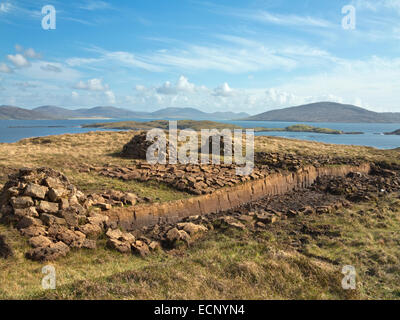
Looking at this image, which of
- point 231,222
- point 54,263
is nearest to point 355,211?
point 231,222

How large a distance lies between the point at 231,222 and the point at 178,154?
1347 centimetres

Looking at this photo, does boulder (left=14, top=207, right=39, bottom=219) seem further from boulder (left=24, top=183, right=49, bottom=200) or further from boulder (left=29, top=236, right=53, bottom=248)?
boulder (left=29, top=236, right=53, bottom=248)

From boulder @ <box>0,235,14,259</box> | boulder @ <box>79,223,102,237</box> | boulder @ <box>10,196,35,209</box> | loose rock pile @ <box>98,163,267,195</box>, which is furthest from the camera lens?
loose rock pile @ <box>98,163,267,195</box>

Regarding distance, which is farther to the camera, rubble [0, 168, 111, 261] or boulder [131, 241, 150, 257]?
boulder [131, 241, 150, 257]

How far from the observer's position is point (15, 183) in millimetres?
11789

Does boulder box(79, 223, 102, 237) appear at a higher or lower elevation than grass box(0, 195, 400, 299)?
higher

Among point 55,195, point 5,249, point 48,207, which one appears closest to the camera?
point 5,249

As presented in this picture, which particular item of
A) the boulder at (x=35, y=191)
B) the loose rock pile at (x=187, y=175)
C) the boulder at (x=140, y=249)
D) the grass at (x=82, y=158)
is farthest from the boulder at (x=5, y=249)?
the loose rock pile at (x=187, y=175)

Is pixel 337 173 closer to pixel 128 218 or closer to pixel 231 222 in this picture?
pixel 231 222

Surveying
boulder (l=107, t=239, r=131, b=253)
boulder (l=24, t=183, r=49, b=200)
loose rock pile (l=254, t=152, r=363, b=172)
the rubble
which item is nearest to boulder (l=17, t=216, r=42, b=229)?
the rubble

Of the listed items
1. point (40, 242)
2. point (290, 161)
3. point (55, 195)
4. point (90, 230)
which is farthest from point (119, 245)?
point (290, 161)

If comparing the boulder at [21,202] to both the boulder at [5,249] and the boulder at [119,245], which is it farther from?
the boulder at [119,245]

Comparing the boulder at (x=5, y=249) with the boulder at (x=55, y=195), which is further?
the boulder at (x=55, y=195)

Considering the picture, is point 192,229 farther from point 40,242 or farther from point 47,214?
point 40,242
